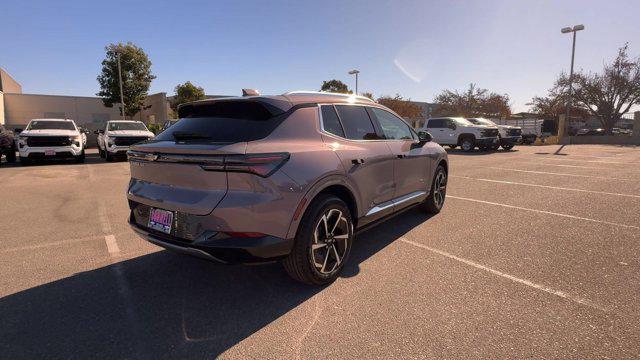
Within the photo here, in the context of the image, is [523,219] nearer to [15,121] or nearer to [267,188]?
[267,188]

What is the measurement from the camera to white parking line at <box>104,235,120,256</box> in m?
4.14

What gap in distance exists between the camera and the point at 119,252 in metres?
4.14

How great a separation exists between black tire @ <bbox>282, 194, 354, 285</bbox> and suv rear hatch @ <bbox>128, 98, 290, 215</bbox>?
24.5 inches

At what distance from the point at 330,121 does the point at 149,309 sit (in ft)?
7.55

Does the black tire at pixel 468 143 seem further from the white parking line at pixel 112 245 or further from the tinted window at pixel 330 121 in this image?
the white parking line at pixel 112 245

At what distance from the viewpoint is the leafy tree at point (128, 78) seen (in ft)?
120

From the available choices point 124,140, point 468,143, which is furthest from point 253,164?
point 468,143

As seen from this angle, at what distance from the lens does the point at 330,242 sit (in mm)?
3305

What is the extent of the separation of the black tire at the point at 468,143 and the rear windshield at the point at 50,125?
741 inches

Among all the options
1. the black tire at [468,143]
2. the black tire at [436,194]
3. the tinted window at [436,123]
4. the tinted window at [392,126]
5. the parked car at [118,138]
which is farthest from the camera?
the tinted window at [436,123]

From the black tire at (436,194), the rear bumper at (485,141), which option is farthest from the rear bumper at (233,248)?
the rear bumper at (485,141)

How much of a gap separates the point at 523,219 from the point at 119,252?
223 inches

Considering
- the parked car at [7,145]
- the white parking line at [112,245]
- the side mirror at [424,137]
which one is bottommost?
the white parking line at [112,245]

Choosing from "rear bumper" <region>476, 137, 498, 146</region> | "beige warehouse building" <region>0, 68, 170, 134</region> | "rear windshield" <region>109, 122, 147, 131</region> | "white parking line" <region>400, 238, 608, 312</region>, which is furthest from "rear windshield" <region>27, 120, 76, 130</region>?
"beige warehouse building" <region>0, 68, 170, 134</region>
